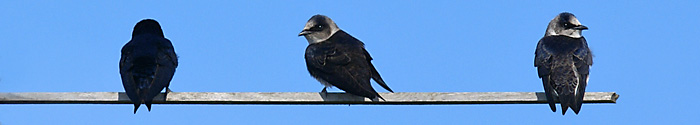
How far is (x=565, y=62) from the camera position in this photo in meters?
8.65

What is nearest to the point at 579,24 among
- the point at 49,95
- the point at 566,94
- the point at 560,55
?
the point at 560,55

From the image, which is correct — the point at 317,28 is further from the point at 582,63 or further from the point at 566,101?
the point at 566,101

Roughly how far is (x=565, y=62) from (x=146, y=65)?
330 cm

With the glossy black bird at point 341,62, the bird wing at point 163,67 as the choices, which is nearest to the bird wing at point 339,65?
the glossy black bird at point 341,62

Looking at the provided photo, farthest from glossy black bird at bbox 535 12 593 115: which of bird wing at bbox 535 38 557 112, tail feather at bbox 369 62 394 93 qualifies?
tail feather at bbox 369 62 394 93

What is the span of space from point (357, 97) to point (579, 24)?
3.70m

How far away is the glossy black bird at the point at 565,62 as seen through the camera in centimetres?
755

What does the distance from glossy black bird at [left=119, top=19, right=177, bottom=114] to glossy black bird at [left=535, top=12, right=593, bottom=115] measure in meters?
2.70

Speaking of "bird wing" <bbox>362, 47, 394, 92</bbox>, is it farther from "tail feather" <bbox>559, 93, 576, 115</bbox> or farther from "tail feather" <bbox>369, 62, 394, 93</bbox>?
"tail feather" <bbox>559, 93, 576, 115</bbox>

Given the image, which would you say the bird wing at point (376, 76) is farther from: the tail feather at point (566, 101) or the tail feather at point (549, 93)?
the tail feather at point (566, 101)

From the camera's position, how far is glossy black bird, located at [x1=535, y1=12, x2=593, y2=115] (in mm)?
7545

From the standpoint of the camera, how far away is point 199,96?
674 centimetres

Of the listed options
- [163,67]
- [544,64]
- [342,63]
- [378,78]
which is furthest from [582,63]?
[163,67]

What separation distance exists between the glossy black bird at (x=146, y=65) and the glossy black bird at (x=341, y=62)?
1150mm
